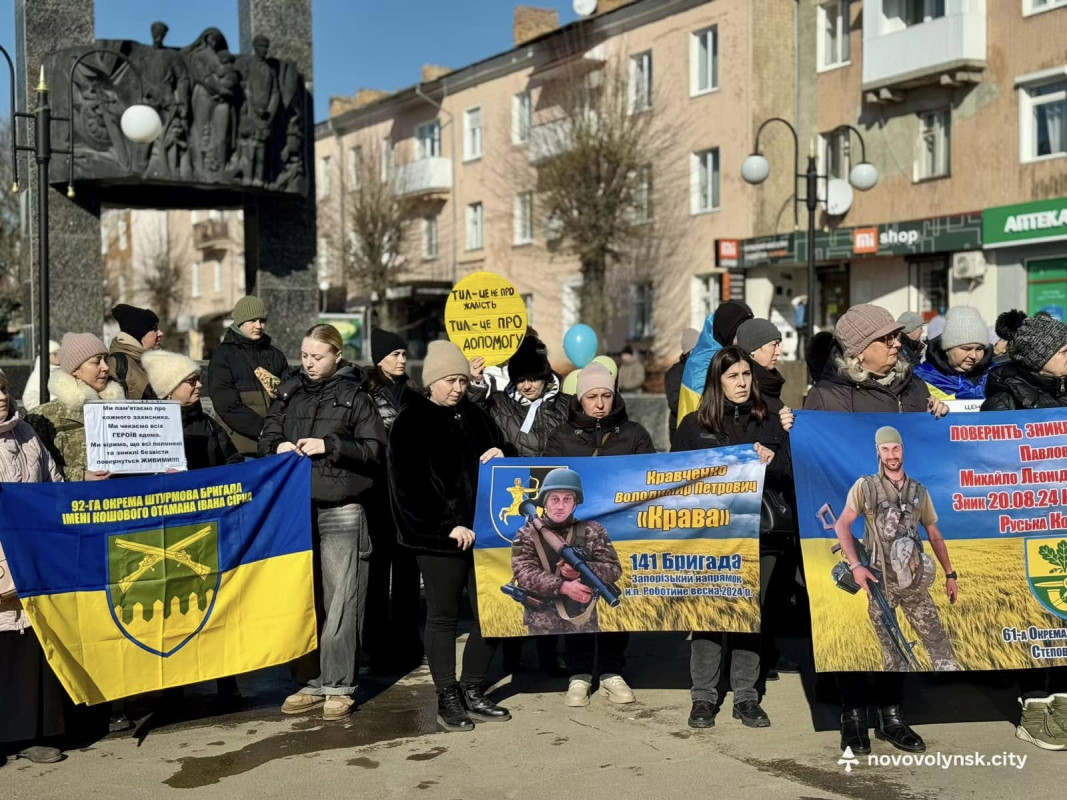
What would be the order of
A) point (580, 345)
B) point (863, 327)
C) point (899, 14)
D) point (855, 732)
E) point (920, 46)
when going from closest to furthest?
point (855, 732), point (863, 327), point (580, 345), point (920, 46), point (899, 14)

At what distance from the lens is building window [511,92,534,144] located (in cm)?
4378

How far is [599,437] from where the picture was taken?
23.9 ft

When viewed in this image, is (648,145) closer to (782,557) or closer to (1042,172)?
(1042,172)

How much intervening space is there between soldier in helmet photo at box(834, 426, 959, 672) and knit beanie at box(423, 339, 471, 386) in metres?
2.03

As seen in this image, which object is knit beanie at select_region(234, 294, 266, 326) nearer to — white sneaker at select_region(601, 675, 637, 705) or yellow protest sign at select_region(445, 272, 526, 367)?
yellow protest sign at select_region(445, 272, 526, 367)

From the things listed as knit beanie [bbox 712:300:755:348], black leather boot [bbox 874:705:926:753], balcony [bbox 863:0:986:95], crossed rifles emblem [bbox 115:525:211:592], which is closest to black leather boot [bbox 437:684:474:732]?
crossed rifles emblem [bbox 115:525:211:592]

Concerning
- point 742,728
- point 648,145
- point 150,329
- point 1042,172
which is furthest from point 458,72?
point 742,728

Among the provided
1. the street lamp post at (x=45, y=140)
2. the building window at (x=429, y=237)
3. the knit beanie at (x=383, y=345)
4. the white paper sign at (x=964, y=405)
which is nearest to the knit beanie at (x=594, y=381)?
the knit beanie at (x=383, y=345)

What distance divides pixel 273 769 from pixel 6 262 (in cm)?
3002

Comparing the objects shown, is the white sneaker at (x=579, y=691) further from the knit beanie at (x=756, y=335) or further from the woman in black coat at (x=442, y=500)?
the knit beanie at (x=756, y=335)

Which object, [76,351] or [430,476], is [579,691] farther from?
[76,351]

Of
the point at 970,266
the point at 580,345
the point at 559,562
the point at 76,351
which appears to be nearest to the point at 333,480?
the point at 559,562

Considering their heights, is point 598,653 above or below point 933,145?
below

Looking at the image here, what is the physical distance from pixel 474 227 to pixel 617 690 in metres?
41.4
